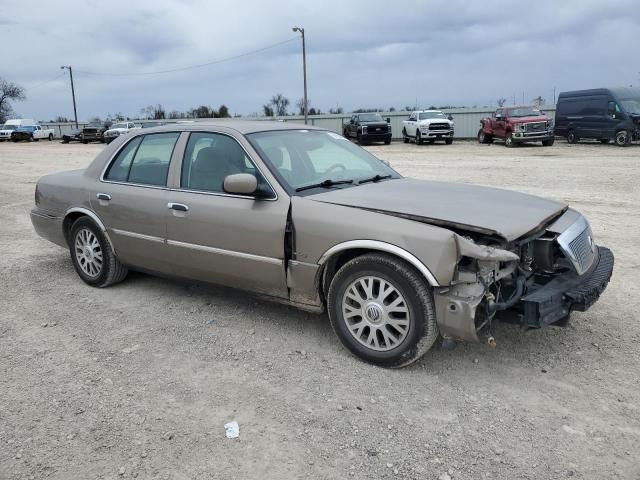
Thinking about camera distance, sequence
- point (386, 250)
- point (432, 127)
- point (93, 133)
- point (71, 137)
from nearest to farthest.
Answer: point (386, 250) → point (432, 127) → point (93, 133) → point (71, 137)

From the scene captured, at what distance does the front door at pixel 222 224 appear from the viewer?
13.2 ft

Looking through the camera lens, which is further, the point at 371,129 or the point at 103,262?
the point at 371,129

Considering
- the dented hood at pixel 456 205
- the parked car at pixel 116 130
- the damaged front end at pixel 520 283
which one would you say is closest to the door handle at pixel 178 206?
the dented hood at pixel 456 205

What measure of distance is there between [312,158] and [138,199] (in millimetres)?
1569

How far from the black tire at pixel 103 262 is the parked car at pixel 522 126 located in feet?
72.9

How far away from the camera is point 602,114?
78.1 feet

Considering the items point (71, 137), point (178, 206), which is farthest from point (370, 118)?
point (178, 206)

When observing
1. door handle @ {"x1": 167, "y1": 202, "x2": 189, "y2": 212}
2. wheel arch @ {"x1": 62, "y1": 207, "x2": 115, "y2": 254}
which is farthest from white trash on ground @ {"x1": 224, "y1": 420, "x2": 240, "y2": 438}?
wheel arch @ {"x1": 62, "y1": 207, "x2": 115, "y2": 254}

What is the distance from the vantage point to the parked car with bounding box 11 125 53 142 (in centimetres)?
4809

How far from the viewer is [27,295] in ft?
17.6

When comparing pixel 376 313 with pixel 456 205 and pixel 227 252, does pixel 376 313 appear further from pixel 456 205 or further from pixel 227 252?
pixel 227 252

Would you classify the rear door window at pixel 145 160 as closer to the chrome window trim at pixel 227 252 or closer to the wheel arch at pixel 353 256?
the chrome window trim at pixel 227 252

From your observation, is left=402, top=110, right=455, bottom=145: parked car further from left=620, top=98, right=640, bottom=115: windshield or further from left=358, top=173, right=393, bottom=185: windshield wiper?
left=358, top=173, right=393, bottom=185: windshield wiper

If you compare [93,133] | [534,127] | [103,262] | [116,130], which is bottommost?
[103,262]
